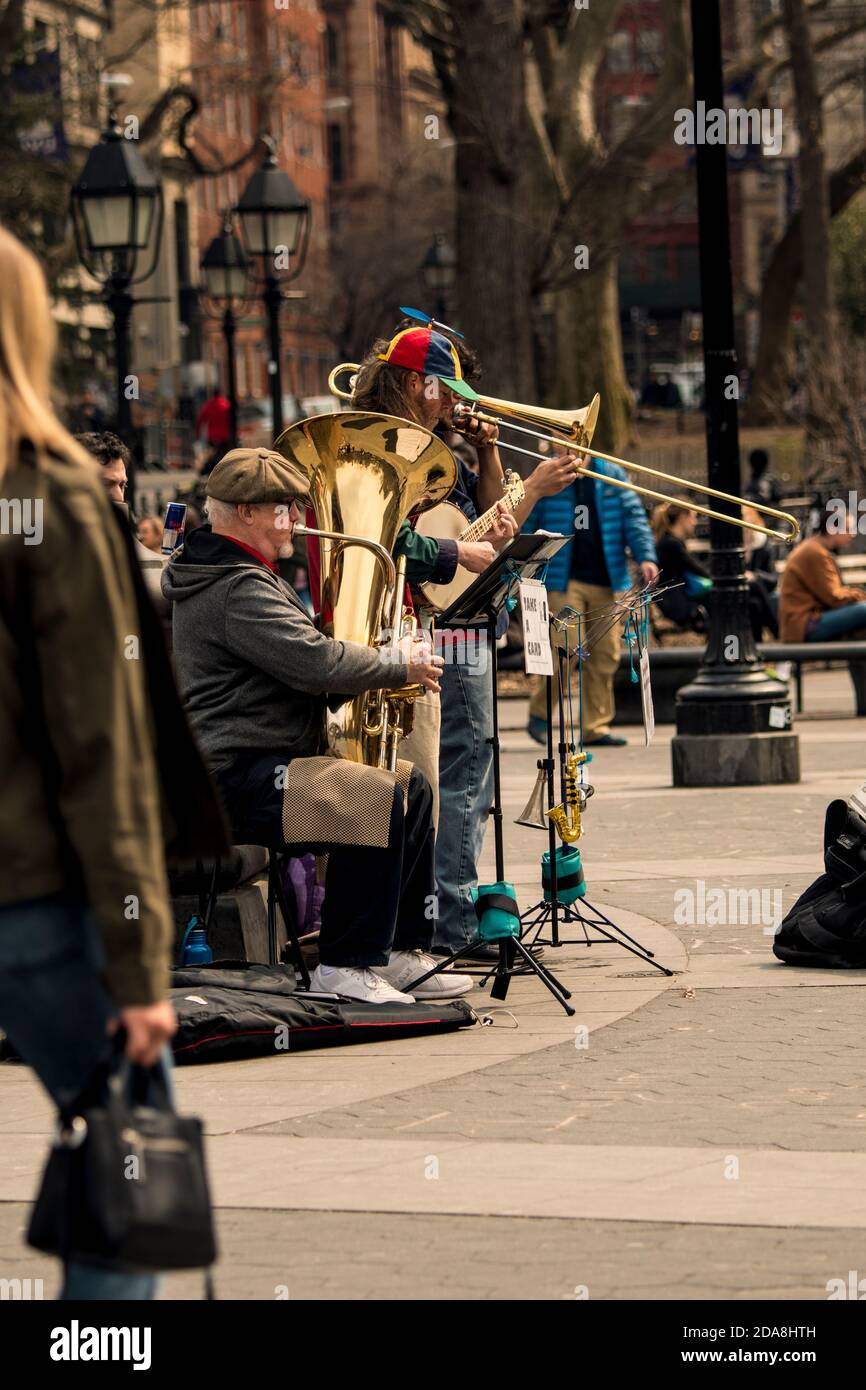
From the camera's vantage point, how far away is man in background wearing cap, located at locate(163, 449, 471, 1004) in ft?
23.0

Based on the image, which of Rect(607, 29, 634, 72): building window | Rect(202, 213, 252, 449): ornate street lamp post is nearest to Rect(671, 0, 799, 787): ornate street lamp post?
Rect(202, 213, 252, 449): ornate street lamp post

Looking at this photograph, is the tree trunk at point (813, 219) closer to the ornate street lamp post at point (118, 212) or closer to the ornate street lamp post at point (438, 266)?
the ornate street lamp post at point (438, 266)

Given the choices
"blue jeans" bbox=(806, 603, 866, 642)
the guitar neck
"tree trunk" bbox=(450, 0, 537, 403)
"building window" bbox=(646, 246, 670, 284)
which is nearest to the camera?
the guitar neck

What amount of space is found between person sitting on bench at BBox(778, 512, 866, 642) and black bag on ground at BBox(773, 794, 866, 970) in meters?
8.62

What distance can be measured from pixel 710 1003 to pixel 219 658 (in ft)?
5.94

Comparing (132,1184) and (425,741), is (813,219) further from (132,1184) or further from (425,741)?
(132,1184)

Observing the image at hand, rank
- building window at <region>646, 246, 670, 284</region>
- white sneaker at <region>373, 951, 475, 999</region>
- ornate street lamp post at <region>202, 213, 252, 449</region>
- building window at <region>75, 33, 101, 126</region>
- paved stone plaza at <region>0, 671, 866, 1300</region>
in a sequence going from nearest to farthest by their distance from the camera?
paved stone plaza at <region>0, 671, 866, 1300</region>, white sneaker at <region>373, 951, 475, 999</region>, ornate street lamp post at <region>202, 213, 252, 449</region>, building window at <region>75, 33, 101, 126</region>, building window at <region>646, 246, 670, 284</region>

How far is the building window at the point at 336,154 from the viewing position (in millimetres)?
101062

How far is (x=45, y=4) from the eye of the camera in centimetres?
5472

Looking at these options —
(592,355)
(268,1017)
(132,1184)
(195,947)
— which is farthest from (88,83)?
(132,1184)

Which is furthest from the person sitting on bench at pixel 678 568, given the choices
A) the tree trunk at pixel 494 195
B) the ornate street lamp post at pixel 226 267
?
the ornate street lamp post at pixel 226 267

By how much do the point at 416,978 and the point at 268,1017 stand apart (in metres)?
0.82

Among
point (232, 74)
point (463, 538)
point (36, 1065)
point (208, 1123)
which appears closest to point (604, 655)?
point (463, 538)

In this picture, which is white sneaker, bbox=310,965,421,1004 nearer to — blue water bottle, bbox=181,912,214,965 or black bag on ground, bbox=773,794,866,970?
blue water bottle, bbox=181,912,214,965
